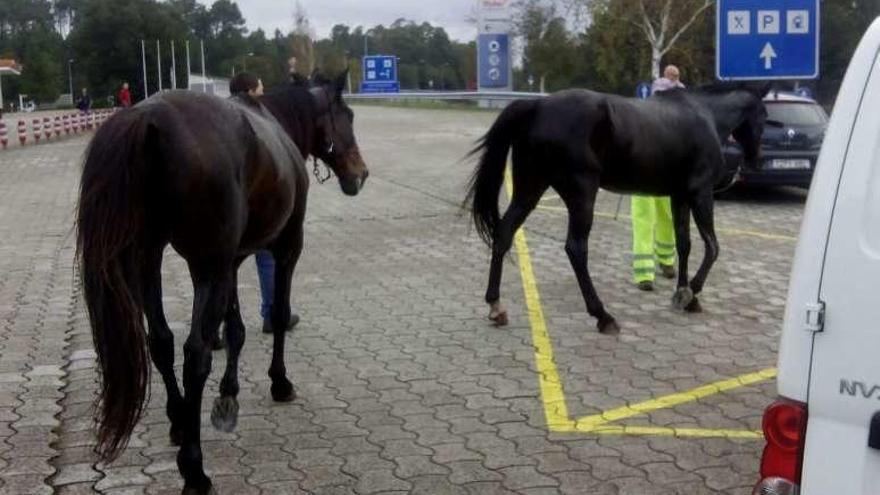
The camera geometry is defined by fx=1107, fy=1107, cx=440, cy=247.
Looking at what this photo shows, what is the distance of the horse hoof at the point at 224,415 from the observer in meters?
5.52

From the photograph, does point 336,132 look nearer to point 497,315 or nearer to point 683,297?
point 497,315

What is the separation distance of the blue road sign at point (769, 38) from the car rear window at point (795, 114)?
7.25 meters

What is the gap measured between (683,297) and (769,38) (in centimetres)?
242

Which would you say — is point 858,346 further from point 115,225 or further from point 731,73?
point 731,73

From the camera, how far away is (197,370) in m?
4.76

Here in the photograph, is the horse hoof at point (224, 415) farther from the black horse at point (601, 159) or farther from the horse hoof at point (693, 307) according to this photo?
the horse hoof at point (693, 307)

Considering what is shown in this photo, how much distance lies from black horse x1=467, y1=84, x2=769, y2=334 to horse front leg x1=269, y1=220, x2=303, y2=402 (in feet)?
6.85

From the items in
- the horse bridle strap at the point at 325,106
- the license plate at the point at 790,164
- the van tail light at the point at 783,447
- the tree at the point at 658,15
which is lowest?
the license plate at the point at 790,164

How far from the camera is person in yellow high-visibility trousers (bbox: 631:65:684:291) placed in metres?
9.19

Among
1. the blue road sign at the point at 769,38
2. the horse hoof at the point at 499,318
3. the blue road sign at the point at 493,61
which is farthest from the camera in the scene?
the blue road sign at the point at 493,61

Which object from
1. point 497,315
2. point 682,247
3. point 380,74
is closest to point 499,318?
point 497,315

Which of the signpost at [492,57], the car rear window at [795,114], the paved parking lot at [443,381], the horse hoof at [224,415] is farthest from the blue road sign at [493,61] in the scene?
the horse hoof at [224,415]

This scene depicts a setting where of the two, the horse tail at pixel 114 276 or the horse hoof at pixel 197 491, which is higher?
the horse tail at pixel 114 276

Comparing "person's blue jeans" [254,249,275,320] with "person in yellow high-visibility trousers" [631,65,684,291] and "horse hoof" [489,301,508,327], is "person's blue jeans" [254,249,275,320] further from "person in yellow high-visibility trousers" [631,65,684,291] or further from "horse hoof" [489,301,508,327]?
"person in yellow high-visibility trousers" [631,65,684,291]
